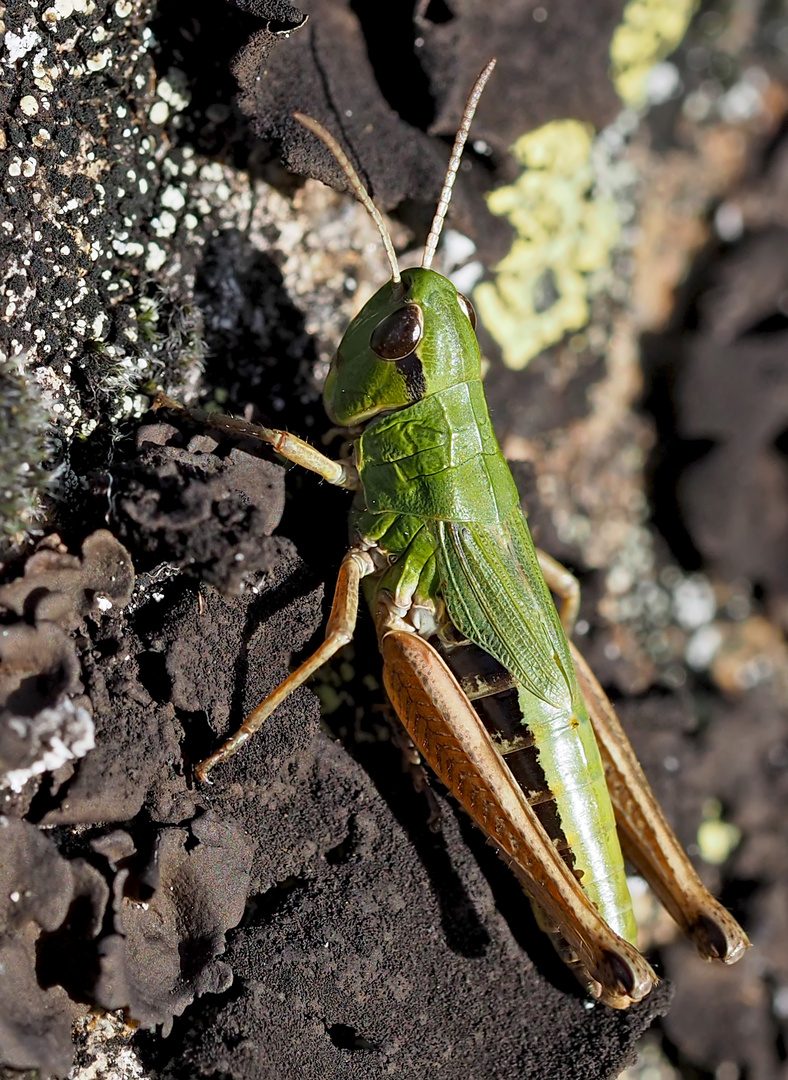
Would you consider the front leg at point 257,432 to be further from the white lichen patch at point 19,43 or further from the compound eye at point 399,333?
the white lichen patch at point 19,43

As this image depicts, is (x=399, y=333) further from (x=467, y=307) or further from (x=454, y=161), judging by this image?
(x=454, y=161)

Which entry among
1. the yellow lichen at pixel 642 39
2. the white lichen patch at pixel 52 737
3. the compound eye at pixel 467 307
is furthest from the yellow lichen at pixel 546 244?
the white lichen patch at pixel 52 737

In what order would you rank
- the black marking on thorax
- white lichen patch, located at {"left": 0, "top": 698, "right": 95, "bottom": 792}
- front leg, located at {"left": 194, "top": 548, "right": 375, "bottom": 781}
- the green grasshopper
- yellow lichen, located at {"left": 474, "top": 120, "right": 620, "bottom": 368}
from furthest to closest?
yellow lichen, located at {"left": 474, "top": 120, "right": 620, "bottom": 368}
the black marking on thorax
the green grasshopper
front leg, located at {"left": 194, "top": 548, "right": 375, "bottom": 781}
white lichen patch, located at {"left": 0, "top": 698, "right": 95, "bottom": 792}

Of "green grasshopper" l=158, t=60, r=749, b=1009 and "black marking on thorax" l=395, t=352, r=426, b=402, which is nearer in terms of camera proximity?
"green grasshopper" l=158, t=60, r=749, b=1009

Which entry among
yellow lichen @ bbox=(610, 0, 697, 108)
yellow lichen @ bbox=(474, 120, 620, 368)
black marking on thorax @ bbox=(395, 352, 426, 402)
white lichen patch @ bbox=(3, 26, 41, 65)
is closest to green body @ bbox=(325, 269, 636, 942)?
black marking on thorax @ bbox=(395, 352, 426, 402)

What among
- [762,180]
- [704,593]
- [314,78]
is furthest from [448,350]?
[762,180]

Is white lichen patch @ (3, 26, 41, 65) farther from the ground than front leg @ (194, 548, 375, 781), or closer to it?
farther from the ground

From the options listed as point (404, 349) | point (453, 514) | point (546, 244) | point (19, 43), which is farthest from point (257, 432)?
point (546, 244)

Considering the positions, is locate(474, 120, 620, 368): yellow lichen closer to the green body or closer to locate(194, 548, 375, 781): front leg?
the green body

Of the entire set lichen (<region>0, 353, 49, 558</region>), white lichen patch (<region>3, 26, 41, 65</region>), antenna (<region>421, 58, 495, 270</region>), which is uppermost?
white lichen patch (<region>3, 26, 41, 65</region>)
